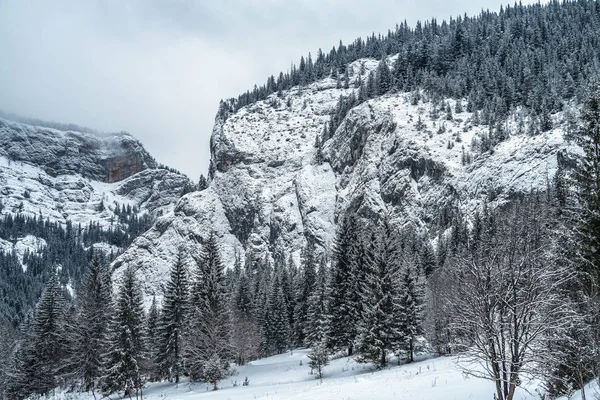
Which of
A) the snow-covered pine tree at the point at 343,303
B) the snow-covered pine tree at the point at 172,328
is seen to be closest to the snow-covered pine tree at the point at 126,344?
the snow-covered pine tree at the point at 172,328

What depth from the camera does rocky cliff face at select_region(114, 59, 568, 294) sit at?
3851 inches

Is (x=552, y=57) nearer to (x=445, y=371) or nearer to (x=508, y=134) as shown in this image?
(x=508, y=134)

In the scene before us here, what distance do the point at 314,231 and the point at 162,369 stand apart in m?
95.0

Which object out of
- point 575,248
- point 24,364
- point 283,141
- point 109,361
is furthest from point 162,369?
point 283,141

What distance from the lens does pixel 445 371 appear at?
2641cm

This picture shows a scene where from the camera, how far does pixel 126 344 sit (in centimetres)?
3700

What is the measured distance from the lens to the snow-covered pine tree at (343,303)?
1569 inches

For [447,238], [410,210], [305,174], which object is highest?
[305,174]

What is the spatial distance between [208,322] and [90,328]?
35.2ft

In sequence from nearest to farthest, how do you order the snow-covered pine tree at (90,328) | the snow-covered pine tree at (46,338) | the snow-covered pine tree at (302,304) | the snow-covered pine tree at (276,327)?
the snow-covered pine tree at (90,328) < the snow-covered pine tree at (46,338) < the snow-covered pine tree at (302,304) < the snow-covered pine tree at (276,327)

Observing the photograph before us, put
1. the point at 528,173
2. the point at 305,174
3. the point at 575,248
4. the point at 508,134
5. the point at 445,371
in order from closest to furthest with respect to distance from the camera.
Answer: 1. the point at 575,248
2. the point at 445,371
3. the point at 528,173
4. the point at 508,134
5. the point at 305,174

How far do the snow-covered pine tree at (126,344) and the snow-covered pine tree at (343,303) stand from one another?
633 inches

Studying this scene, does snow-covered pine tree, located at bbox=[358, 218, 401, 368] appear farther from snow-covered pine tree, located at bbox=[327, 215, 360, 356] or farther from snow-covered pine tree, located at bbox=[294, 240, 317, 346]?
snow-covered pine tree, located at bbox=[294, 240, 317, 346]

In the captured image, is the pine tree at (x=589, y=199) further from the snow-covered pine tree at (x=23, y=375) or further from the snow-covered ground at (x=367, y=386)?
the snow-covered pine tree at (x=23, y=375)
